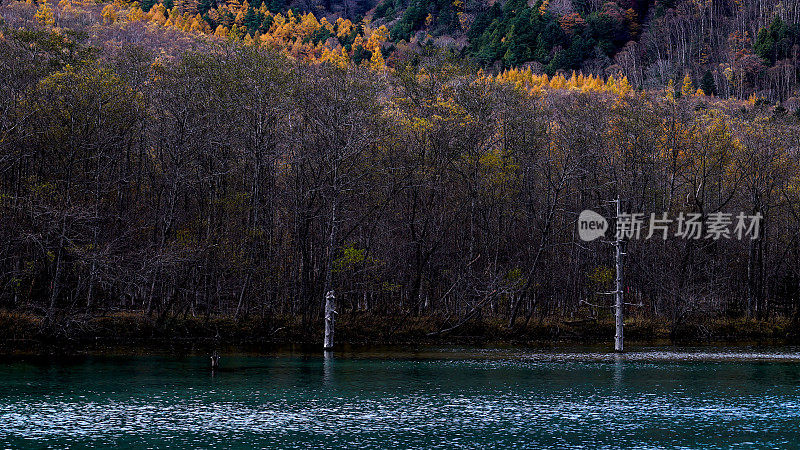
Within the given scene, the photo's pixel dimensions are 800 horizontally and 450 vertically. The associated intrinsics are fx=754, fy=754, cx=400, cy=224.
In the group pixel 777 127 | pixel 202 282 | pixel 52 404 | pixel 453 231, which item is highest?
pixel 777 127

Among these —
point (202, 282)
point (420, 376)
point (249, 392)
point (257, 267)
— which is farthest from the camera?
point (202, 282)

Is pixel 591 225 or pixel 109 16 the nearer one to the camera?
pixel 591 225

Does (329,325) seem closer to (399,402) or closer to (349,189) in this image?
(349,189)

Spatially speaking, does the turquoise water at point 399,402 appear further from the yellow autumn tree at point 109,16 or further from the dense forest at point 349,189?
the yellow autumn tree at point 109,16

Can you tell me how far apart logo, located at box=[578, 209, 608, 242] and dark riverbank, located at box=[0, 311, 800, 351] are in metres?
8.69

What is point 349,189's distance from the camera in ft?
201

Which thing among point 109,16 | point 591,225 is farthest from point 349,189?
point 109,16

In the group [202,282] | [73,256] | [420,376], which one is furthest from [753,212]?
[73,256]

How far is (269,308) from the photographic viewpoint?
63938mm

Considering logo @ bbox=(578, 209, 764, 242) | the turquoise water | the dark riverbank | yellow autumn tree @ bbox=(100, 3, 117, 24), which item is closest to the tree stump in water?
the turquoise water

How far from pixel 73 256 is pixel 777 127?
219ft

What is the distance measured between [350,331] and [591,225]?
27738 mm

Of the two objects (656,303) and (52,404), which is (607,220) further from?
(52,404)

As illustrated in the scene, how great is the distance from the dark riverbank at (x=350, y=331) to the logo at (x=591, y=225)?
28.5 ft
